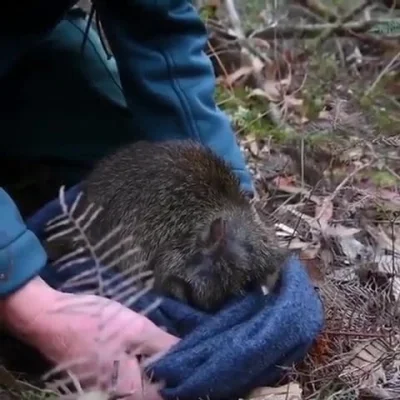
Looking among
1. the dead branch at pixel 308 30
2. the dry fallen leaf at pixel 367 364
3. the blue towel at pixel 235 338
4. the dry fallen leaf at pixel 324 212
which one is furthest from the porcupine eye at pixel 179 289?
the dead branch at pixel 308 30

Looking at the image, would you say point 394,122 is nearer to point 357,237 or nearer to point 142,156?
point 357,237

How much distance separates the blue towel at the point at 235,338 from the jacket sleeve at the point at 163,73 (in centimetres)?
53

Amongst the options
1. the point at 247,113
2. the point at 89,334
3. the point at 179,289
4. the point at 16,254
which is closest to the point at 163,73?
the point at 179,289

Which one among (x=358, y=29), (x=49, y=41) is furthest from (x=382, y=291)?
(x=358, y=29)

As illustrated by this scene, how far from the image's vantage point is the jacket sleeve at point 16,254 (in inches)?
88.0

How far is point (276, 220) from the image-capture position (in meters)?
3.16

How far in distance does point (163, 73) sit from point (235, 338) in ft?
2.90

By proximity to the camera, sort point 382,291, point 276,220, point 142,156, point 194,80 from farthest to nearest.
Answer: point 276,220
point 194,80
point 382,291
point 142,156

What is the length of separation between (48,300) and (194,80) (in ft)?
2.99

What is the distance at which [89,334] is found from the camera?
86.0 inches

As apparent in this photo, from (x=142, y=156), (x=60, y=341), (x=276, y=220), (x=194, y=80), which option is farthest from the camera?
(x=276, y=220)

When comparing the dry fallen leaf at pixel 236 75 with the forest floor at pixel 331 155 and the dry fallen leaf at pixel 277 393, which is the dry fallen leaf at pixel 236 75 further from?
the dry fallen leaf at pixel 277 393

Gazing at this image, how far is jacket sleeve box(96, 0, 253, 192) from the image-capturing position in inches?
113

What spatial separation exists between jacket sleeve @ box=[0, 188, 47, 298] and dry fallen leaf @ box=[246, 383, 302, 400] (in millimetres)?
502
